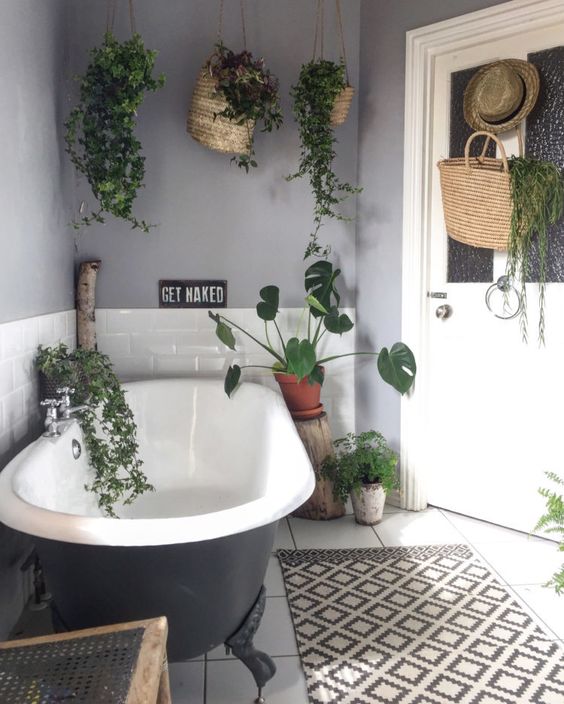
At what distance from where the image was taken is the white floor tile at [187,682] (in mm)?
1855

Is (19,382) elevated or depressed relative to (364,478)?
elevated

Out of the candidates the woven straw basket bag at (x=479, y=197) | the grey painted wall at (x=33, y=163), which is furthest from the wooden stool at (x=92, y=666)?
the woven straw basket bag at (x=479, y=197)

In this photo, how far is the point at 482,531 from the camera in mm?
3039

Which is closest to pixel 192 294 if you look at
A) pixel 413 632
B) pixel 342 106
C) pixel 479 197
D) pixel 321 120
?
pixel 321 120

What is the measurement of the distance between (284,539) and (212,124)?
75.2 inches

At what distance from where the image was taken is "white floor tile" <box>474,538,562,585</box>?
2.60 m

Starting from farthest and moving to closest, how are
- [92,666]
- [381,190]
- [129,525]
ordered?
[381,190] → [129,525] → [92,666]

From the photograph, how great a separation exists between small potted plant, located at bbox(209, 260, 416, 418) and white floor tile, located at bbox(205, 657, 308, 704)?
49.7 inches

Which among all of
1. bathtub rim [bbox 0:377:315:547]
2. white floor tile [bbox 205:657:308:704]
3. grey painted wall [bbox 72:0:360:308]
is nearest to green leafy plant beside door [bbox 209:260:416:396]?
grey painted wall [bbox 72:0:360:308]

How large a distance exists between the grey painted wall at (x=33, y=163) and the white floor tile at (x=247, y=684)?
50.3 inches

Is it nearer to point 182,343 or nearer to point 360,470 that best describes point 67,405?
point 182,343

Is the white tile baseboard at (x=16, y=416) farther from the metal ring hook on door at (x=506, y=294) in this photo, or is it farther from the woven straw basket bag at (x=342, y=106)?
the metal ring hook on door at (x=506, y=294)

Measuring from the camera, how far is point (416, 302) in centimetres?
317

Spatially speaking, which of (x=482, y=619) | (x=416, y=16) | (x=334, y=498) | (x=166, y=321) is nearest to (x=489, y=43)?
(x=416, y=16)
